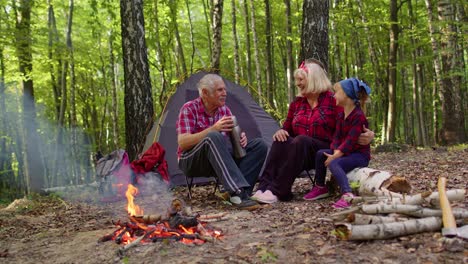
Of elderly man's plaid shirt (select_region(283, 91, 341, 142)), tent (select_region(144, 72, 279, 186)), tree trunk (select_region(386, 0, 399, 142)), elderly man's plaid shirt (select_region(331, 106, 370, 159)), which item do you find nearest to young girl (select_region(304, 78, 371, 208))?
elderly man's plaid shirt (select_region(331, 106, 370, 159))

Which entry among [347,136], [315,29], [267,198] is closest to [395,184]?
[347,136]

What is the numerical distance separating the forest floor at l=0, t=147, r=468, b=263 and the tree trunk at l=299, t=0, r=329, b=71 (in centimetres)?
235

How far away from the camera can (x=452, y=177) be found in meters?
4.59

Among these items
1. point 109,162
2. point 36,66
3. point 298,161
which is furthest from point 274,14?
point 298,161

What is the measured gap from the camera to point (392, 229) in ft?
7.77

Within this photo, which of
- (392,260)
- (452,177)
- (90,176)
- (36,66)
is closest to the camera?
(392,260)

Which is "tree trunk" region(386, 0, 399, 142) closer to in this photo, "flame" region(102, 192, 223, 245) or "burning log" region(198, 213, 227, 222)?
"burning log" region(198, 213, 227, 222)

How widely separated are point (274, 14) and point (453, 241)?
631 inches

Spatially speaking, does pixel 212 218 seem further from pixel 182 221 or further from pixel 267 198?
pixel 267 198

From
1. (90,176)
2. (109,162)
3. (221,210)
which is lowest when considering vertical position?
(90,176)

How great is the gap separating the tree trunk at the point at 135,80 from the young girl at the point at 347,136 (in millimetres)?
3757

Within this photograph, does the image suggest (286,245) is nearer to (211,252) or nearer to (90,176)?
(211,252)

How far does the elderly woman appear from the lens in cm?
407

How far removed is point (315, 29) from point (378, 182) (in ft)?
11.2
